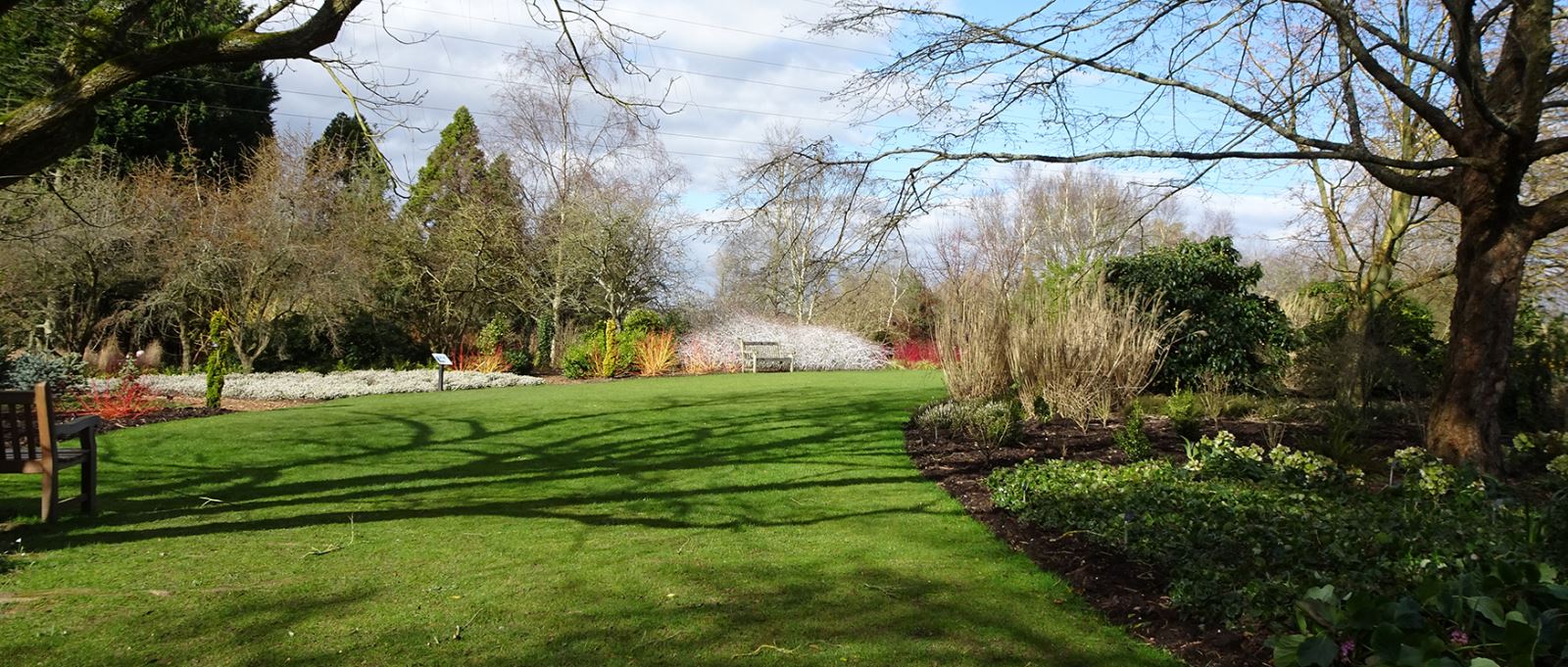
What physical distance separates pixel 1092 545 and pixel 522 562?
10.2 feet

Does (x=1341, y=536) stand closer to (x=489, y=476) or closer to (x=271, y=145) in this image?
(x=489, y=476)

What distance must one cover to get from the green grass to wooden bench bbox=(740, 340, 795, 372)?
1440cm

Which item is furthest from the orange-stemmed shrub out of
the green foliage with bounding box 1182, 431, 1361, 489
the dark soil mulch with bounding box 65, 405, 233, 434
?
the green foliage with bounding box 1182, 431, 1361, 489

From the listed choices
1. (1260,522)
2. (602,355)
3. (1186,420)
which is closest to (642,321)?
(602,355)

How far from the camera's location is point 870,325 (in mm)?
28391

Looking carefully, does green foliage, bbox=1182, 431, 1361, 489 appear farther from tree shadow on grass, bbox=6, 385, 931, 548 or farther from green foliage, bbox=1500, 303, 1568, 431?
green foliage, bbox=1500, 303, 1568, 431

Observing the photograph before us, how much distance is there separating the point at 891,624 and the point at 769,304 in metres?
26.6

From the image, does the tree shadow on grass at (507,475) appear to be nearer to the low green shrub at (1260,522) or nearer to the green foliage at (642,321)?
the low green shrub at (1260,522)

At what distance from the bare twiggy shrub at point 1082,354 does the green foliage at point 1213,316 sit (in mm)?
2108

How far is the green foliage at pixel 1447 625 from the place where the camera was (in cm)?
263

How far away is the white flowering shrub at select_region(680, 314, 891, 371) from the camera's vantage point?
23.7 m

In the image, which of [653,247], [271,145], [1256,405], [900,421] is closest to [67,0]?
[900,421]

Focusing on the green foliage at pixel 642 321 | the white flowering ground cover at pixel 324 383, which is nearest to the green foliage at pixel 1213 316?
the white flowering ground cover at pixel 324 383

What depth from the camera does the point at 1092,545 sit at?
4.97 m
